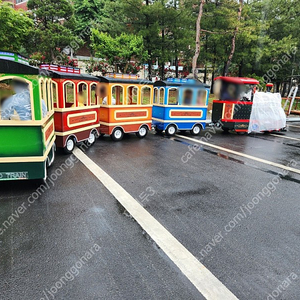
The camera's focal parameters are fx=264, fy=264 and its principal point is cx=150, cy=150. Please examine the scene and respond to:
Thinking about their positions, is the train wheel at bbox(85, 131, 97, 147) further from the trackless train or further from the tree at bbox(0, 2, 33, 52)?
the tree at bbox(0, 2, 33, 52)

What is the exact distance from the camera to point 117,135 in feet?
31.9

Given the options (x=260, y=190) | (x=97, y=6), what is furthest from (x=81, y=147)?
(x=97, y=6)

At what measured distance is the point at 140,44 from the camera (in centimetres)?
1794

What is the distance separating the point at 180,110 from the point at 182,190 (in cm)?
616

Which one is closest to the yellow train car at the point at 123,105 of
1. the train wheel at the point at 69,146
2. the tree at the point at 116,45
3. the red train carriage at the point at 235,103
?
the train wheel at the point at 69,146

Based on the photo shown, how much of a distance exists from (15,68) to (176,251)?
3884mm

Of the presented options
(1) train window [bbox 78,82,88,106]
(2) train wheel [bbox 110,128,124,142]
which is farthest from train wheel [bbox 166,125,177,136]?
(1) train window [bbox 78,82,88,106]

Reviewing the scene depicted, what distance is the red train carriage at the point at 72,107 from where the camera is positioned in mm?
7176

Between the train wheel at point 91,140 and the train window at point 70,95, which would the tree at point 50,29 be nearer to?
the train window at point 70,95

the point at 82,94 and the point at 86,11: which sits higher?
the point at 86,11

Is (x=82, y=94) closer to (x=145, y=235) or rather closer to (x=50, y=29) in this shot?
(x=145, y=235)

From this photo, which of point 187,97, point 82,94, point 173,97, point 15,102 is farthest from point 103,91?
point 15,102

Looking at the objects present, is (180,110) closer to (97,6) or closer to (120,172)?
(120,172)

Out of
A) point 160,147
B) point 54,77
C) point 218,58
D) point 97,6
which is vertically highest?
point 97,6
